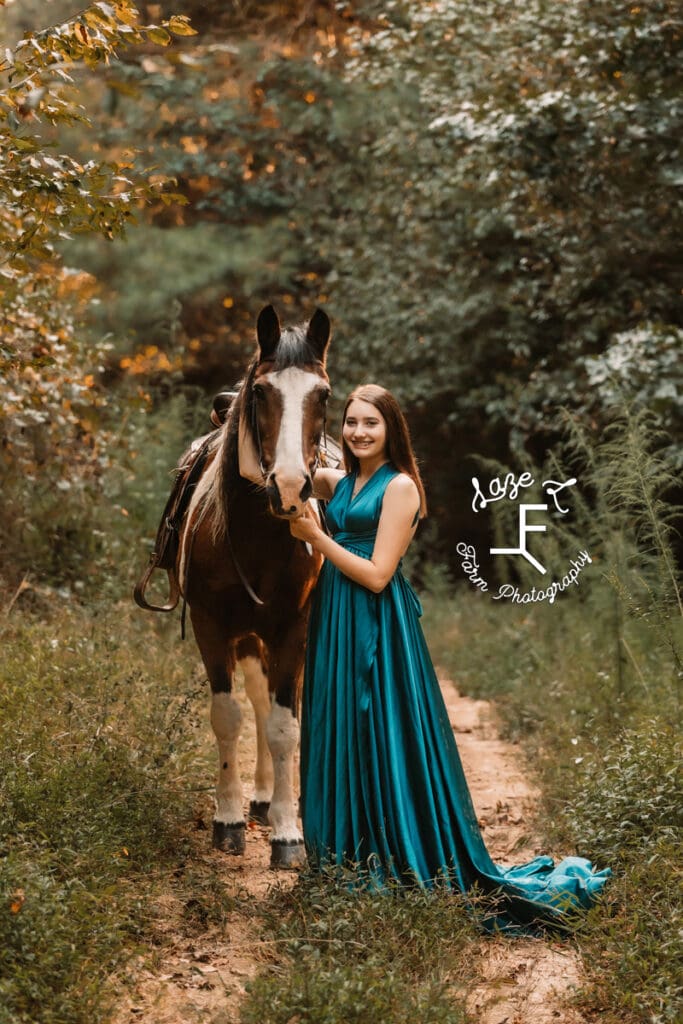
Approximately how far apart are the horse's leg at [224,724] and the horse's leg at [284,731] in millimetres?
194

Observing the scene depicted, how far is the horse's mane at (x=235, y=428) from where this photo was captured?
4.24m

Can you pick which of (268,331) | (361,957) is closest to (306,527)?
(268,331)

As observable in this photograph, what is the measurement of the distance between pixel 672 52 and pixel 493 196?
3673 millimetres

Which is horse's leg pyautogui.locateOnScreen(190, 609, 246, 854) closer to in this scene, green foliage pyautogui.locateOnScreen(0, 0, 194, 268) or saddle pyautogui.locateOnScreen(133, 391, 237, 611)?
saddle pyautogui.locateOnScreen(133, 391, 237, 611)

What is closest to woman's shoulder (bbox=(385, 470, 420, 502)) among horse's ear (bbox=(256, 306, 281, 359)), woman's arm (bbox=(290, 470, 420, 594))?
woman's arm (bbox=(290, 470, 420, 594))

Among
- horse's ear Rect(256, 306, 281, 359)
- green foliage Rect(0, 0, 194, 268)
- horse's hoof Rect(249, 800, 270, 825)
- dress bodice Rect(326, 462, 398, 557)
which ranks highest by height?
green foliage Rect(0, 0, 194, 268)

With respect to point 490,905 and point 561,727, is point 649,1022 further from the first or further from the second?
point 561,727

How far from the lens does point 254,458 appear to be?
432 cm

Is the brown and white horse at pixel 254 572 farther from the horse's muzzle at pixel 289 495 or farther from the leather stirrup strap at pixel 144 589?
the leather stirrup strap at pixel 144 589

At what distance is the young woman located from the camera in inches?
163

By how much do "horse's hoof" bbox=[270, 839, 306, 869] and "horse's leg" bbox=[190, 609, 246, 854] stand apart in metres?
0.22

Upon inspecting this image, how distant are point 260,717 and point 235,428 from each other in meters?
1.76

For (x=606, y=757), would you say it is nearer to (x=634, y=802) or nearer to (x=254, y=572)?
(x=634, y=802)

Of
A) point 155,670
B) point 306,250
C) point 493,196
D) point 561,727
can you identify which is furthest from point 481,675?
point 306,250
